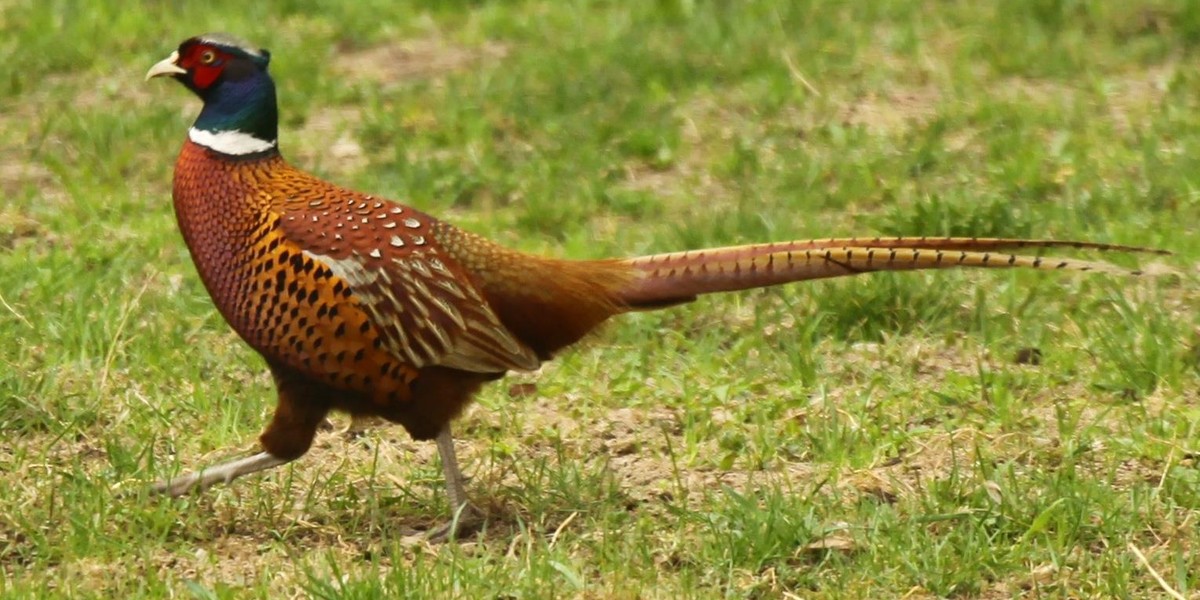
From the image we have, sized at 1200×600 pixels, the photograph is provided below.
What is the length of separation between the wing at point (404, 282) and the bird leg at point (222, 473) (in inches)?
17.4

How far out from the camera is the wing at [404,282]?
14.0 feet

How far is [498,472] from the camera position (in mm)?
4703

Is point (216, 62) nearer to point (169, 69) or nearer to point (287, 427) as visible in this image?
point (169, 69)

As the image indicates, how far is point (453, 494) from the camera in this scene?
14.4 feet

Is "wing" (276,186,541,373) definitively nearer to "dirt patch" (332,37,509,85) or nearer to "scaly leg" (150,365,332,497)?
"scaly leg" (150,365,332,497)

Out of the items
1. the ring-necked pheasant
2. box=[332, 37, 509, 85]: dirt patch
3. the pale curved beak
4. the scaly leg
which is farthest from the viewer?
box=[332, 37, 509, 85]: dirt patch

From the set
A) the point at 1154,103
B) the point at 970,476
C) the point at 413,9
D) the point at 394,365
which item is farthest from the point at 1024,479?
the point at 413,9

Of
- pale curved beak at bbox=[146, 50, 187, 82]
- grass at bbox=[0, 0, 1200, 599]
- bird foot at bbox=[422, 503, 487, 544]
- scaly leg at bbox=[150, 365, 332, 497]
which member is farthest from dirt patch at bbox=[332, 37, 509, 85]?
bird foot at bbox=[422, 503, 487, 544]

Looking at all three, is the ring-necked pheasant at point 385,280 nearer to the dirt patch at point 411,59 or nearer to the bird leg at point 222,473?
the bird leg at point 222,473

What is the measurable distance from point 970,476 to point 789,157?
2.73 meters

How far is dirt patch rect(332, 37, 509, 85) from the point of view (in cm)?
816

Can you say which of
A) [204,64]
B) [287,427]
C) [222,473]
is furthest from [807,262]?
[204,64]

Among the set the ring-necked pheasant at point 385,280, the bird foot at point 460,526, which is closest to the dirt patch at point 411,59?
the ring-necked pheasant at point 385,280

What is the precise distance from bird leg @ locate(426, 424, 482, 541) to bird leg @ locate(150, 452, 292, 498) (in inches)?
15.0
